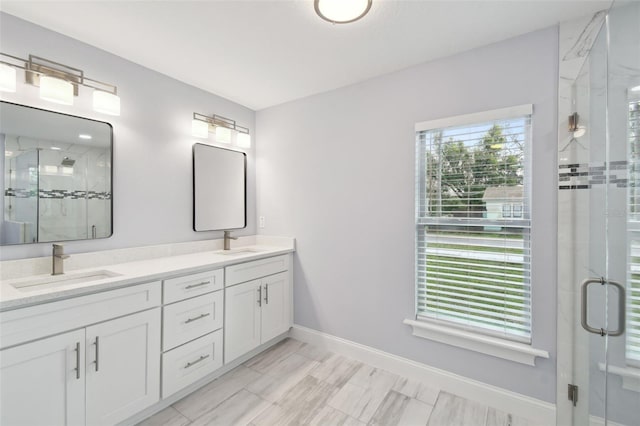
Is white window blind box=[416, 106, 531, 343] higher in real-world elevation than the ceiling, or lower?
lower

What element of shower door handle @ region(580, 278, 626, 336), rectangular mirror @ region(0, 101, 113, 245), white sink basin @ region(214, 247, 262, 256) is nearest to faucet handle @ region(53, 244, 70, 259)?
rectangular mirror @ region(0, 101, 113, 245)

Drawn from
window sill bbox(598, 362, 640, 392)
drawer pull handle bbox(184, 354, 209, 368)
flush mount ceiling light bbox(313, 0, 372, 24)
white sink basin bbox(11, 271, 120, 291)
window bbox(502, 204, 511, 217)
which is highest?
flush mount ceiling light bbox(313, 0, 372, 24)

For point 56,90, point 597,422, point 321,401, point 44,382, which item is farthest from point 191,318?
point 597,422

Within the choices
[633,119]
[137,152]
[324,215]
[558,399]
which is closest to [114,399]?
[137,152]

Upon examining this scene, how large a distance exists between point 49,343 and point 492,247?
255cm

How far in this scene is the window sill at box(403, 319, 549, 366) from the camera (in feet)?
5.56

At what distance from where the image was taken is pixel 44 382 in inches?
51.1

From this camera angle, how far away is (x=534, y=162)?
1701 millimetres

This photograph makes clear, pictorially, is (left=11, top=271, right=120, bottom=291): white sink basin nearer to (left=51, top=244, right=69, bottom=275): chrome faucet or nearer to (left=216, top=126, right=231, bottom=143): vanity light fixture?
(left=51, top=244, right=69, bottom=275): chrome faucet

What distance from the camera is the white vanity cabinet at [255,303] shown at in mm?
2160

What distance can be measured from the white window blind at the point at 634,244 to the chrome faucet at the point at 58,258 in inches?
107

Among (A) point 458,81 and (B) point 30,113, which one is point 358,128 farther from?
(B) point 30,113

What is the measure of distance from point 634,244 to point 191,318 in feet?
7.51

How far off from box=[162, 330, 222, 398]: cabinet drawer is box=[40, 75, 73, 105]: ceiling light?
1698 mm
